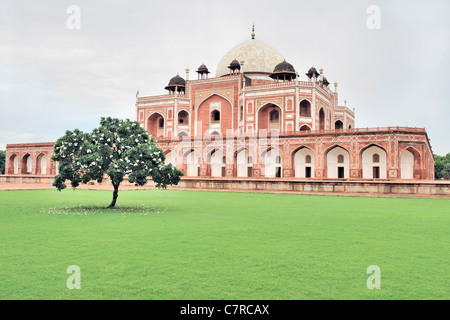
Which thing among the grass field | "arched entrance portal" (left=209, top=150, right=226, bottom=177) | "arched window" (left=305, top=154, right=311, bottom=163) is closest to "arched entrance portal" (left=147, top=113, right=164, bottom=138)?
"arched entrance portal" (left=209, top=150, right=226, bottom=177)

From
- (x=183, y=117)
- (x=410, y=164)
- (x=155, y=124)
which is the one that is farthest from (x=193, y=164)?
(x=410, y=164)

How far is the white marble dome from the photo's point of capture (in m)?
41.1

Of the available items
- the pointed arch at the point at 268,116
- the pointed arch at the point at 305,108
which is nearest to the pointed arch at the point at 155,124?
the pointed arch at the point at 268,116

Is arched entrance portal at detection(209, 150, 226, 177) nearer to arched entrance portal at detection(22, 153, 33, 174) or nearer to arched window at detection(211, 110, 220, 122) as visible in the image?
arched window at detection(211, 110, 220, 122)

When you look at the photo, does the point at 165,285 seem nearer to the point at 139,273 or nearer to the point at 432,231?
the point at 139,273

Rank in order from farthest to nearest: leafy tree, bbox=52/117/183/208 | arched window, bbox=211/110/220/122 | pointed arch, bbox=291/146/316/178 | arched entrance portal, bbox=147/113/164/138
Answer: arched entrance portal, bbox=147/113/164/138 < arched window, bbox=211/110/220/122 < pointed arch, bbox=291/146/316/178 < leafy tree, bbox=52/117/183/208

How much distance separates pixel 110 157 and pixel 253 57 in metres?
33.1

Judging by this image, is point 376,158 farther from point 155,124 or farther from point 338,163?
point 155,124

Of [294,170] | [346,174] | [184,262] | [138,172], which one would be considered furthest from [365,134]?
[184,262]

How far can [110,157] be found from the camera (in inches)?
450

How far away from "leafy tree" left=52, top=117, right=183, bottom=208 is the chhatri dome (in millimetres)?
30574

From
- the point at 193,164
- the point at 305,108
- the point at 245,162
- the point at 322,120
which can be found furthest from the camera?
the point at 322,120

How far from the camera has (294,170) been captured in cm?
2956

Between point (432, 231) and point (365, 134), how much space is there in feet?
69.7
